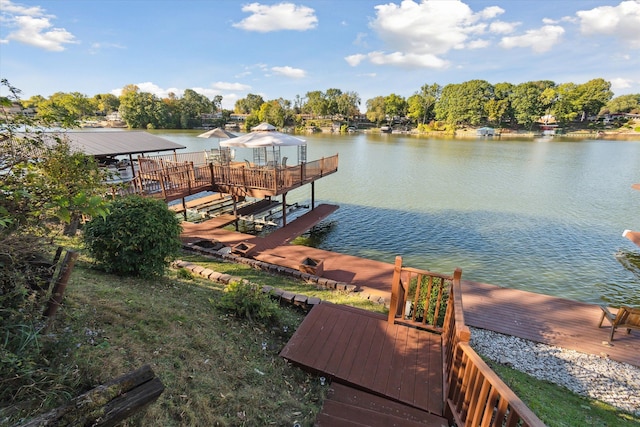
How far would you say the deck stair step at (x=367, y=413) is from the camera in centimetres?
316

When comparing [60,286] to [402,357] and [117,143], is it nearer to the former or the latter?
[402,357]

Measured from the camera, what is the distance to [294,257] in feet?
31.6

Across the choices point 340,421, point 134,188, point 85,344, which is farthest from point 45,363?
point 134,188

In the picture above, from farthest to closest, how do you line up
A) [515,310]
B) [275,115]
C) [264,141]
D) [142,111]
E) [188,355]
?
[275,115] < [142,111] < [264,141] < [515,310] < [188,355]

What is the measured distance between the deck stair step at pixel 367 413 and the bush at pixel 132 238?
3.84 m

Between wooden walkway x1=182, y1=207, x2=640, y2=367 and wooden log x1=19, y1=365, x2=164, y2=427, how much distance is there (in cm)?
527

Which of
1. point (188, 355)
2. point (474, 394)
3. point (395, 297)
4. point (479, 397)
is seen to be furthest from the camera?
point (395, 297)

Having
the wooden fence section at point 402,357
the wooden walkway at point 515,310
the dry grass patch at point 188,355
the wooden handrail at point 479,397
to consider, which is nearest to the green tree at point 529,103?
the wooden walkway at point 515,310

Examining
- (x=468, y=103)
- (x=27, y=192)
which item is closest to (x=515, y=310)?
→ (x=27, y=192)

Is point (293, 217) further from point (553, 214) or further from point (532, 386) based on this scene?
point (553, 214)

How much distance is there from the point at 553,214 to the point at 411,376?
17.7m

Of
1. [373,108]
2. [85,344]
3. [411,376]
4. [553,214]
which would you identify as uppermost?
[373,108]

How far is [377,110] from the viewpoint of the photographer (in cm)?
9769

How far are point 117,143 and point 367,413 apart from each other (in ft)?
49.5
